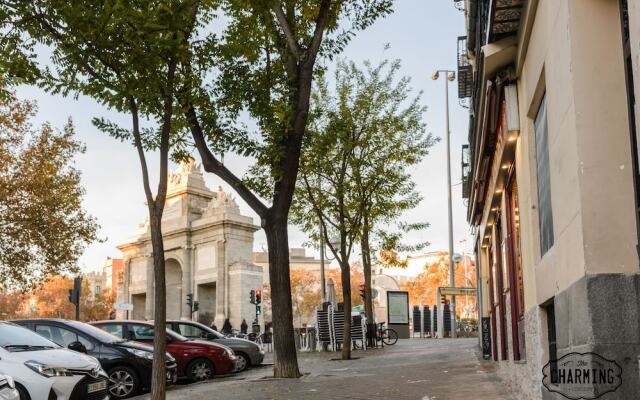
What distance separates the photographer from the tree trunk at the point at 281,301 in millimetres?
15970

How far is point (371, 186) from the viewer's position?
27.2 meters

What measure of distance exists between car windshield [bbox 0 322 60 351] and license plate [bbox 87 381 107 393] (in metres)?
0.89

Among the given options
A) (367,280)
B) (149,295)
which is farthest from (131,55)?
(149,295)

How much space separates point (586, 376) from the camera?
500 cm

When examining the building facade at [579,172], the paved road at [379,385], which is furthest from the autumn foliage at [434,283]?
the building facade at [579,172]

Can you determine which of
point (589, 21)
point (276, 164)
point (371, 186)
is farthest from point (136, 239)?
point (589, 21)

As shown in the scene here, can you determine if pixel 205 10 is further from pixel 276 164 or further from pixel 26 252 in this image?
pixel 26 252

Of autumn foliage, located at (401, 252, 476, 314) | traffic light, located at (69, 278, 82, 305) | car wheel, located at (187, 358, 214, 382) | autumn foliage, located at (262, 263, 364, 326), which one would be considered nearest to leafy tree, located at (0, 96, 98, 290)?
traffic light, located at (69, 278, 82, 305)

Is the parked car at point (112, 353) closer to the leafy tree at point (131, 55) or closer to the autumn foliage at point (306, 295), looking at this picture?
the leafy tree at point (131, 55)

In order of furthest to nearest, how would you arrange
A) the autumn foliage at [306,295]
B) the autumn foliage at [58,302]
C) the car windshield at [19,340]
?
the autumn foliage at [58,302] < the autumn foliage at [306,295] < the car windshield at [19,340]

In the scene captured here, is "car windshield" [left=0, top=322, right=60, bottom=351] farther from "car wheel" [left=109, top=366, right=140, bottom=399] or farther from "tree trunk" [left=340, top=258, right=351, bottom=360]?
"tree trunk" [left=340, top=258, right=351, bottom=360]

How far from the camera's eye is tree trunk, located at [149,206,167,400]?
1180 cm

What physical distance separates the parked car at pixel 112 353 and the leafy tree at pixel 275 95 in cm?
279

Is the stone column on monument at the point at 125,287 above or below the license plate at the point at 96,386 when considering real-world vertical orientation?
above
